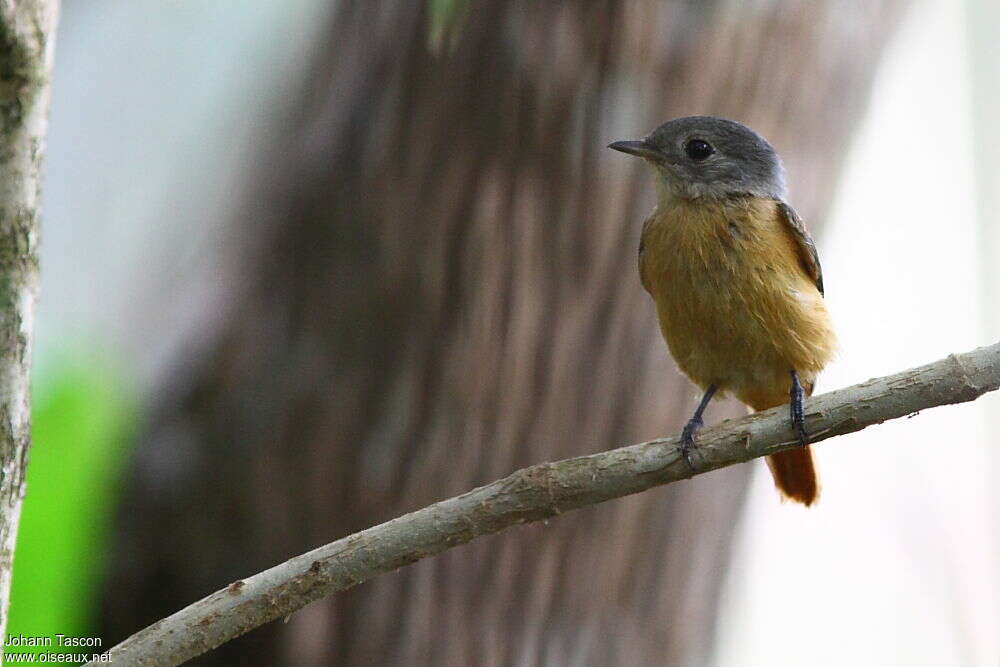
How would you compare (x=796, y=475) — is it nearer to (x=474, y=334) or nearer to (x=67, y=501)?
(x=474, y=334)

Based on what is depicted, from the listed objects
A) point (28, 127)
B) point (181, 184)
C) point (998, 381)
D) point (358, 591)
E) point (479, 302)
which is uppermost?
point (181, 184)

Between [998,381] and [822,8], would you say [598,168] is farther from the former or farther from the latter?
[998,381]

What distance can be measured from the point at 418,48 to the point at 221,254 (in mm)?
990

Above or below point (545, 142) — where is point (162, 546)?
below

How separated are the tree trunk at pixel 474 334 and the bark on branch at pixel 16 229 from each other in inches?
52.6

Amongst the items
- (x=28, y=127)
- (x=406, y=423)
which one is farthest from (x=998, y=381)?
(x=406, y=423)

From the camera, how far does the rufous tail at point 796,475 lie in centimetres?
224

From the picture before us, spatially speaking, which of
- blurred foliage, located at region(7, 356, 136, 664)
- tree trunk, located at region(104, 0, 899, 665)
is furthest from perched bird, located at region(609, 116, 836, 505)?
blurred foliage, located at region(7, 356, 136, 664)

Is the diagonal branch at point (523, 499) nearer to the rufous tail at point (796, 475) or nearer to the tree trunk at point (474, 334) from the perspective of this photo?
the rufous tail at point (796, 475)

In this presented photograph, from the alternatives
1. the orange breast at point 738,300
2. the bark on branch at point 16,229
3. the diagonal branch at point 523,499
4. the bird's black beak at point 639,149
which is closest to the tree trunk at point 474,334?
the bird's black beak at point 639,149

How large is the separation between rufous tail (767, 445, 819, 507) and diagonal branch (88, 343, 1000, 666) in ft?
2.61

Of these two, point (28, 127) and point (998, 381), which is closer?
point (28, 127)

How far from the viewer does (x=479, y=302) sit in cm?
245

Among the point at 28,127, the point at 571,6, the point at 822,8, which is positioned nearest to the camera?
the point at 28,127
